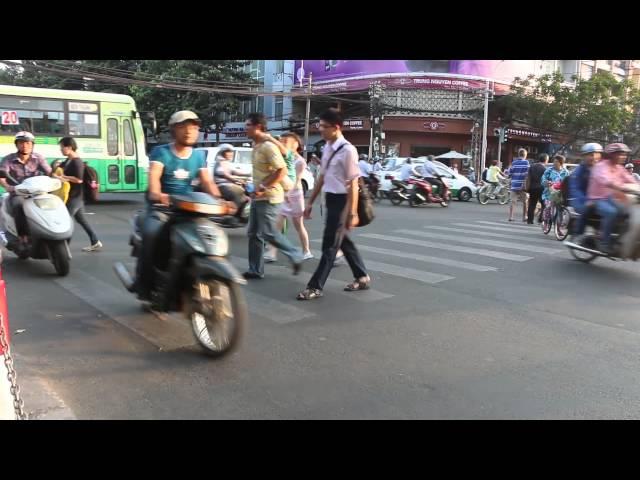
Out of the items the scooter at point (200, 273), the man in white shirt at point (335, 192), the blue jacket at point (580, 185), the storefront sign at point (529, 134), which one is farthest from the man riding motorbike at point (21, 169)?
the storefront sign at point (529, 134)

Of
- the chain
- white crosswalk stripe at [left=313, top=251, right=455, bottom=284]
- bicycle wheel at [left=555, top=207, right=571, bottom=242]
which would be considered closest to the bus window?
white crosswalk stripe at [left=313, top=251, right=455, bottom=284]

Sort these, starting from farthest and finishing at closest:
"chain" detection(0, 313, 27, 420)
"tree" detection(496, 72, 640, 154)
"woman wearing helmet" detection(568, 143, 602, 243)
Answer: "tree" detection(496, 72, 640, 154) < "woman wearing helmet" detection(568, 143, 602, 243) < "chain" detection(0, 313, 27, 420)

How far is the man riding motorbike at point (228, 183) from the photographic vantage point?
9.90m

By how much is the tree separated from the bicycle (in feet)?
74.2

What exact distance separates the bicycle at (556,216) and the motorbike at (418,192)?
5953mm

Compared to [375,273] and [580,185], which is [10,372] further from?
[580,185]

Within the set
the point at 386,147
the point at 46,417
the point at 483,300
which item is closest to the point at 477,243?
the point at 483,300

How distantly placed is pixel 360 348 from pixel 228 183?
6.62 metres

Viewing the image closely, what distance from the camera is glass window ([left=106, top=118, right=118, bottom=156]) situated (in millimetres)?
15359

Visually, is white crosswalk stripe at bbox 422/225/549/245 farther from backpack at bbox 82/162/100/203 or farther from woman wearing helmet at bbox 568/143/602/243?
backpack at bbox 82/162/100/203

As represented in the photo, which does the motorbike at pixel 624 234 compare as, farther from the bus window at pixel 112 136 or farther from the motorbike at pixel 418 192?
the bus window at pixel 112 136

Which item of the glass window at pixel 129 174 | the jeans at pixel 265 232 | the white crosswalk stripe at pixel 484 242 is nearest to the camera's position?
the jeans at pixel 265 232

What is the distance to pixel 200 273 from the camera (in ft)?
12.8
